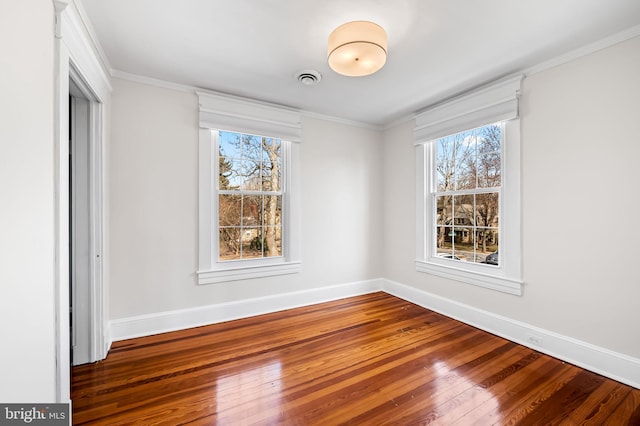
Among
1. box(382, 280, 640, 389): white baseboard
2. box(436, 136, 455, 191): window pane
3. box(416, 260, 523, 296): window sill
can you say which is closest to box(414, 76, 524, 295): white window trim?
box(416, 260, 523, 296): window sill

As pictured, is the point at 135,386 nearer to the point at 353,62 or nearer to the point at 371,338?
the point at 371,338

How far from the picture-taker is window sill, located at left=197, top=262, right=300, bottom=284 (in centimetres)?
302

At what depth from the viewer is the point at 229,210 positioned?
10.6 feet

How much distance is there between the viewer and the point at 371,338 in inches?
107

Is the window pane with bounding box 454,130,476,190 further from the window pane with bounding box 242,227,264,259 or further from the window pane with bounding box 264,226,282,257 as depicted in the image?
the window pane with bounding box 242,227,264,259

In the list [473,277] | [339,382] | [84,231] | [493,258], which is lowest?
[339,382]

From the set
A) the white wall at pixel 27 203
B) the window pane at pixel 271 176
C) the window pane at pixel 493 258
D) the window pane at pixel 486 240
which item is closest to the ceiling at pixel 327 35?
the white wall at pixel 27 203

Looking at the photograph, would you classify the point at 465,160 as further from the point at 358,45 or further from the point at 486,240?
the point at 358,45

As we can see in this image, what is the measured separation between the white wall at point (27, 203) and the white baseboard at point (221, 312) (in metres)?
1.39

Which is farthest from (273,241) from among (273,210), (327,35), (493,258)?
(493,258)

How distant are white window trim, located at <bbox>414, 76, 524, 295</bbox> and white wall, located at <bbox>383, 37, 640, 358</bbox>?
84 mm

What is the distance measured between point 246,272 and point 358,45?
103 inches

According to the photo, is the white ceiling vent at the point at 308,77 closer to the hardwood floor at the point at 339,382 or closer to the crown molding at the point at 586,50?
the crown molding at the point at 586,50

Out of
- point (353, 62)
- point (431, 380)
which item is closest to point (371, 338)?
point (431, 380)
